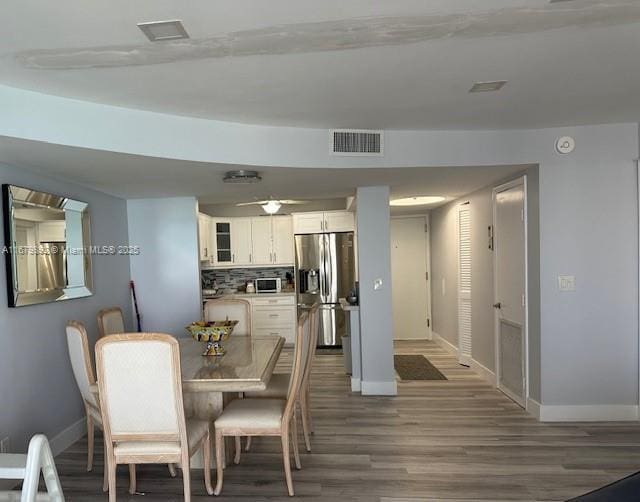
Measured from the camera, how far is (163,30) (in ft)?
5.23

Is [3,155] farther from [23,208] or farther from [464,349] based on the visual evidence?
[464,349]

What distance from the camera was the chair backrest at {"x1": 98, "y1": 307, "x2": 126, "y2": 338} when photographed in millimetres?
3098

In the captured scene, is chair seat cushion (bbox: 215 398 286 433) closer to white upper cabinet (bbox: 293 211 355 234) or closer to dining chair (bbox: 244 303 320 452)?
dining chair (bbox: 244 303 320 452)

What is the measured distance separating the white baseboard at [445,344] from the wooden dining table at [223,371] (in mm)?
3066

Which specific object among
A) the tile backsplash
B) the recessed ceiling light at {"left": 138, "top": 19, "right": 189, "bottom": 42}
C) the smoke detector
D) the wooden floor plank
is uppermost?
the recessed ceiling light at {"left": 138, "top": 19, "right": 189, "bottom": 42}

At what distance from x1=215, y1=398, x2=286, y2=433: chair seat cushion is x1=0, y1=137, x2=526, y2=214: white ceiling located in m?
1.71

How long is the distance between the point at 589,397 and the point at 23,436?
4274 mm

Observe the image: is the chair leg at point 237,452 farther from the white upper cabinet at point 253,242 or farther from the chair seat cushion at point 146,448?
the white upper cabinet at point 253,242

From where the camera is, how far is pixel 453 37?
1664 millimetres

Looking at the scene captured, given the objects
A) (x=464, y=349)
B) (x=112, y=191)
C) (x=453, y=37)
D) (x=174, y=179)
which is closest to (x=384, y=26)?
(x=453, y=37)

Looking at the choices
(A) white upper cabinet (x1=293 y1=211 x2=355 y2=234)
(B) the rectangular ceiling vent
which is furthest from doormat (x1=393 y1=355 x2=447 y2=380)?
(B) the rectangular ceiling vent

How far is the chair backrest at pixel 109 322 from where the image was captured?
122 inches

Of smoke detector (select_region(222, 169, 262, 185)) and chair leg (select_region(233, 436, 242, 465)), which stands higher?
smoke detector (select_region(222, 169, 262, 185))

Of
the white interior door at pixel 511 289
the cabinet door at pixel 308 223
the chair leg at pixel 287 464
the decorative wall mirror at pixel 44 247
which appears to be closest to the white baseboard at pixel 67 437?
the decorative wall mirror at pixel 44 247
